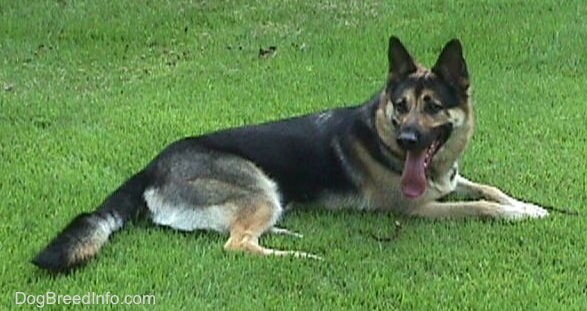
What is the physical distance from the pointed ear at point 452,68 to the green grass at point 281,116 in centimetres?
84

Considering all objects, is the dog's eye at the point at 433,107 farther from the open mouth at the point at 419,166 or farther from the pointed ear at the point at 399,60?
the pointed ear at the point at 399,60

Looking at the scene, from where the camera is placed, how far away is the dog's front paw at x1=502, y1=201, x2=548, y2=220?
237 inches

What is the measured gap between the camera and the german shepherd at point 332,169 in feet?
19.2

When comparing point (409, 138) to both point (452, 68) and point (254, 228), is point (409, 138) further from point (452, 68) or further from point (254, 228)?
point (254, 228)

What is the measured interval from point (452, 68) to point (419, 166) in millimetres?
620

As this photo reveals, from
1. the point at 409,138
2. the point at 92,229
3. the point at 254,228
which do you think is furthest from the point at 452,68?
the point at 92,229

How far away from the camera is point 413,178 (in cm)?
618

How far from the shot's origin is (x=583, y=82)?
934cm

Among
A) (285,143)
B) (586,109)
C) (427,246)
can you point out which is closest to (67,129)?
(285,143)

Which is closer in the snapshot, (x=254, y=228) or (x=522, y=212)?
(x=254, y=228)

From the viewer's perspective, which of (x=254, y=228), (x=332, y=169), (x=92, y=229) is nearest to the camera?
(x=92, y=229)

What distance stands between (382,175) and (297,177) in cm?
53

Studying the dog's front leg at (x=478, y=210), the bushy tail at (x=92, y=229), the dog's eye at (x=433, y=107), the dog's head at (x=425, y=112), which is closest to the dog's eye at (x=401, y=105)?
the dog's head at (x=425, y=112)

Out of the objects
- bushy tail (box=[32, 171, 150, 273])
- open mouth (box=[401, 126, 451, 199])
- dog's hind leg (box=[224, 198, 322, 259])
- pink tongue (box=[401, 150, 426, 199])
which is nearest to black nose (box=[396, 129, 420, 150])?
open mouth (box=[401, 126, 451, 199])
